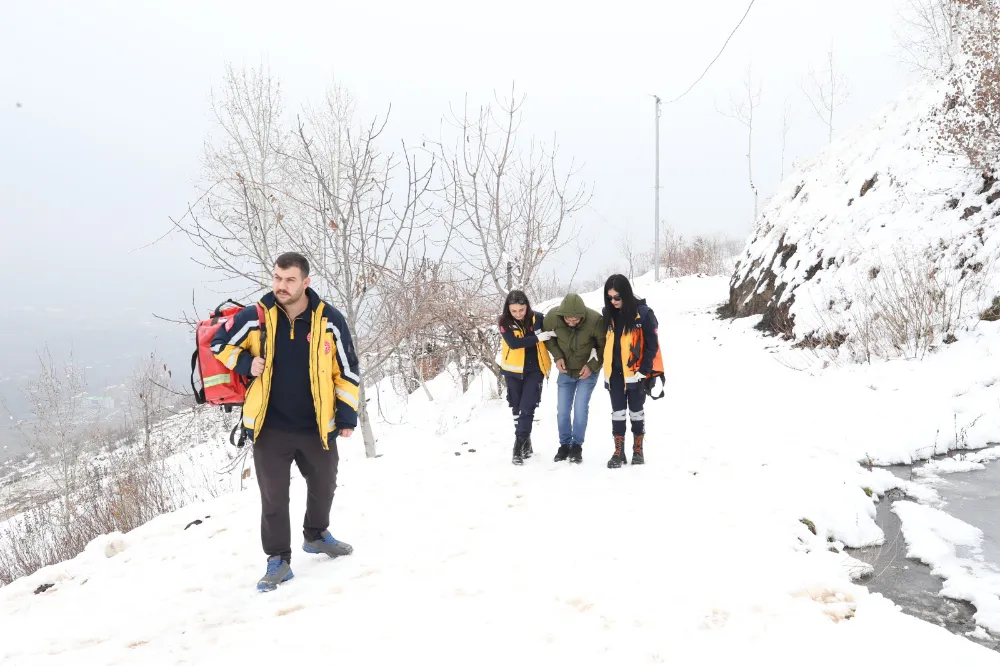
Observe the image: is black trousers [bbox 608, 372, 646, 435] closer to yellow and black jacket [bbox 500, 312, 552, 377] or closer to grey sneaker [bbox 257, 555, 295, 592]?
yellow and black jacket [bbox 500, 312, 552, 377]

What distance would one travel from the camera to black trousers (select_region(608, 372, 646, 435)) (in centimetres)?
514

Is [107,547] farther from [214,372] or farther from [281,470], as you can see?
[214,372]

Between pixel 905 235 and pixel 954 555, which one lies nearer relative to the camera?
pixel 954 555

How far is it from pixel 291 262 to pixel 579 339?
292 cm

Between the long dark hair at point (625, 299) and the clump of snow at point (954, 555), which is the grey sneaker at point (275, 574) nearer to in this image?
the long dark hair at point (625, 299)

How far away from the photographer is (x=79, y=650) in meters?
2.88

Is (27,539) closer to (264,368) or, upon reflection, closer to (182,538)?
(182,538)

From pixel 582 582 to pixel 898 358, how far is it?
20.7 feet

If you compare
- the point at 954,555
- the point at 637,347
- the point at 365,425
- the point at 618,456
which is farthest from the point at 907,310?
the point at 365,425

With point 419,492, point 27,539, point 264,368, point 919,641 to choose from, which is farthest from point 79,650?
point 27,539

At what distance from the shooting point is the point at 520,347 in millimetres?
5414

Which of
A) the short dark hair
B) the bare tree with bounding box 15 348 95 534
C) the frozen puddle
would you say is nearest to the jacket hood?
the short dark hair

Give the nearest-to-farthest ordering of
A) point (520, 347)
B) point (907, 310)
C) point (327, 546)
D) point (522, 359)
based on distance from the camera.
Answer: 1. point (327, 546)
2. point (520, 347)
3. point (522, 359)
4. point (907, 310)

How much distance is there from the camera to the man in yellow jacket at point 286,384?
3.27 m
